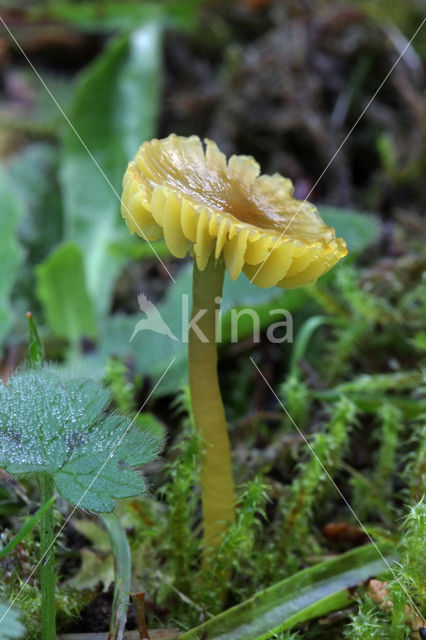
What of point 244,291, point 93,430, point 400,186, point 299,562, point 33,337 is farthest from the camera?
point 400,186

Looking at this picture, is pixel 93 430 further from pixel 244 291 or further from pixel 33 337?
pixel 244 291

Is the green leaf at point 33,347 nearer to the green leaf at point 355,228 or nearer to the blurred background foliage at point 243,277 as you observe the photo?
the blurred background foliage at point 243,277

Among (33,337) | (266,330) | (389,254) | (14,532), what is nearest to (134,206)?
(33,337)

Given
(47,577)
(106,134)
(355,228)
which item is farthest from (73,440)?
(106,134)

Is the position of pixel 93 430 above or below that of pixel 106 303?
above

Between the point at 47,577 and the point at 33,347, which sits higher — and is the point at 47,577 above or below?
below

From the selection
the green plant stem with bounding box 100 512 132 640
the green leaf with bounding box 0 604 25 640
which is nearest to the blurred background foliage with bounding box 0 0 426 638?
the green plant stem with bounding box 100 512 132 640

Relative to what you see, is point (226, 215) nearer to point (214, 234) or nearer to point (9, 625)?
point (214, 234)

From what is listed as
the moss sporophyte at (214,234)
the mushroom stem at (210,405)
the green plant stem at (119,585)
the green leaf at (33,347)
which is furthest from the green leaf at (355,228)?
the green plant stem at (119,585)
